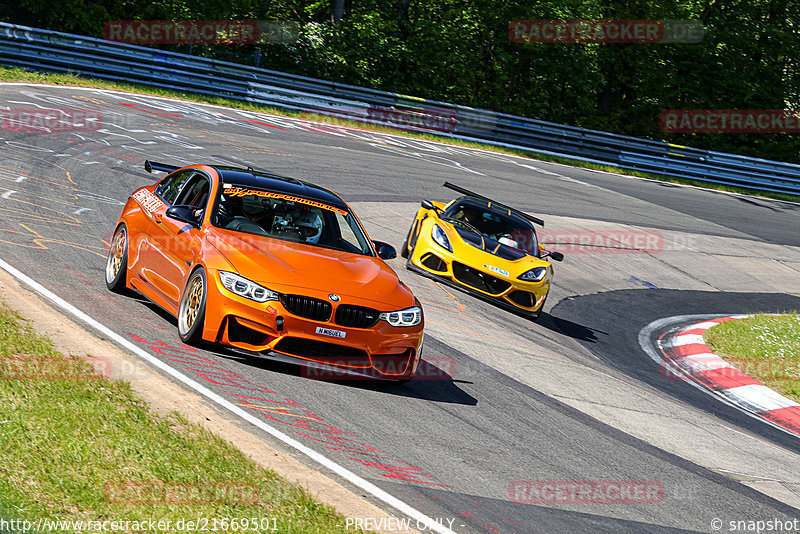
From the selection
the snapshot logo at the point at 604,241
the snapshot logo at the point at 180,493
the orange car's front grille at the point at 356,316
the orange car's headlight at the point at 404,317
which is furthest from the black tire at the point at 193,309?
the snapshot logo at the point at 604,241

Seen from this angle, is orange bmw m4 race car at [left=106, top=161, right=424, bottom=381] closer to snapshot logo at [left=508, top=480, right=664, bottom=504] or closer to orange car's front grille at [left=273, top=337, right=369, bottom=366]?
orange car's front grille at [left=273, top=337, right=369, bottom=366]

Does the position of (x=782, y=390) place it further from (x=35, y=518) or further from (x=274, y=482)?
(x=35, y=518)

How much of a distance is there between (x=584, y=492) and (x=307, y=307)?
8.52ft

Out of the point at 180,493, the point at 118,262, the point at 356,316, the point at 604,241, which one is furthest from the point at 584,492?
the point at 604,241

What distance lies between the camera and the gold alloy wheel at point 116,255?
29.7ft

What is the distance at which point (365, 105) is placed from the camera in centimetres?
2927

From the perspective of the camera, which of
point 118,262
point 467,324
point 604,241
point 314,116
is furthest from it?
point 314,116

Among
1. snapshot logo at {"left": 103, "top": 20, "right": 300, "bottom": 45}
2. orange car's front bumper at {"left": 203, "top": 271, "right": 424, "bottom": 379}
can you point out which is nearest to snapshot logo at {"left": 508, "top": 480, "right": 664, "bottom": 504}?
orange car's front bumper at {"left": 203, "top": 271, "right": 424, "bottom": 379}

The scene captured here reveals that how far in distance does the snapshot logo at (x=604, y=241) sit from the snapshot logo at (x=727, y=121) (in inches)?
736

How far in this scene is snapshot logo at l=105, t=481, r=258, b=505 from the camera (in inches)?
185

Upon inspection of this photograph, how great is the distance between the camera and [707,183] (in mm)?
31938

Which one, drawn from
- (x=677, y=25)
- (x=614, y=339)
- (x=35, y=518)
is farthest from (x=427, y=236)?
(x=677, y=25)

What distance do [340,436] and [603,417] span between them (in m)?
3.30

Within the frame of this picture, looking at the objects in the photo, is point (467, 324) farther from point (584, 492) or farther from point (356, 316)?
point (584, 492)
